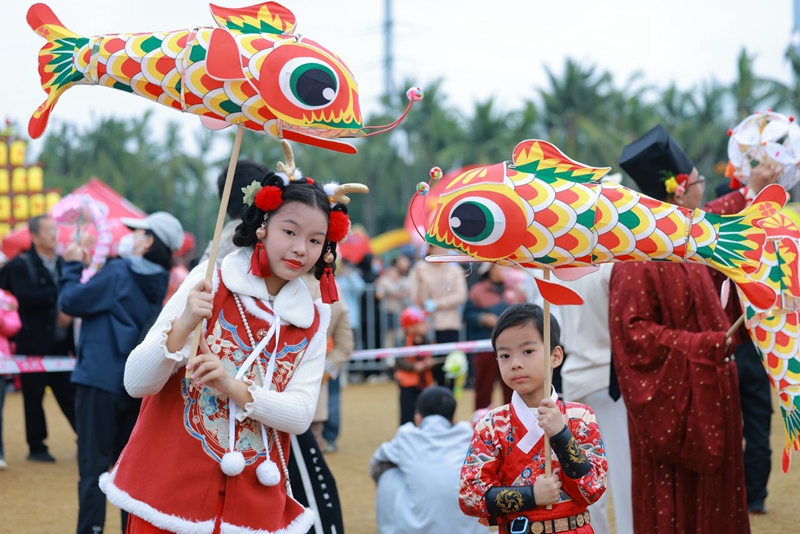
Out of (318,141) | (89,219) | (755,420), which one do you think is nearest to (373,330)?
(89,219)

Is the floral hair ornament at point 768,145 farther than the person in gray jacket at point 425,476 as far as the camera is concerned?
No

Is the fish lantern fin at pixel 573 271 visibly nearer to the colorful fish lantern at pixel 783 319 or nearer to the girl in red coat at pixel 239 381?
the colorful fish lantern at pixel 783 319

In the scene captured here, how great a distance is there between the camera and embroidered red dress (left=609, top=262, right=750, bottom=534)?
4176mm

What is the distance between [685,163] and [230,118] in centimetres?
233

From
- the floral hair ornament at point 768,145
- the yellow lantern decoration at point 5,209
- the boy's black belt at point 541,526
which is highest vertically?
the yellow lantern decoration at point 5,209

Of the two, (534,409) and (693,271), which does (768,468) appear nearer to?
→ (693,271)

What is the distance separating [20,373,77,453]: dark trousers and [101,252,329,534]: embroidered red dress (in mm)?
5091

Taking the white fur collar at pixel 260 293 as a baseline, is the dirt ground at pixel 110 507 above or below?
below

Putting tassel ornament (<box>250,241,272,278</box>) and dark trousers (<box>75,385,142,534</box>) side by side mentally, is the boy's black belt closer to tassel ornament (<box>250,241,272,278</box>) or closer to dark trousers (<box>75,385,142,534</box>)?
tassel ornament (<box>250,241,272,278</box>)

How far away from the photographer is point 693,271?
4398 millimetres

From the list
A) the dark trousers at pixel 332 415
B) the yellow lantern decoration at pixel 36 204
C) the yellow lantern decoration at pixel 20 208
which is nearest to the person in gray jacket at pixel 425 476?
the dark trousers at pixel 332 415

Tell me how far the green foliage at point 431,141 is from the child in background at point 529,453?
102 feet

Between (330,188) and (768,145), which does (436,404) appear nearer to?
(768,145)

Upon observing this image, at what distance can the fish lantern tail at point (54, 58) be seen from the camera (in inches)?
118
